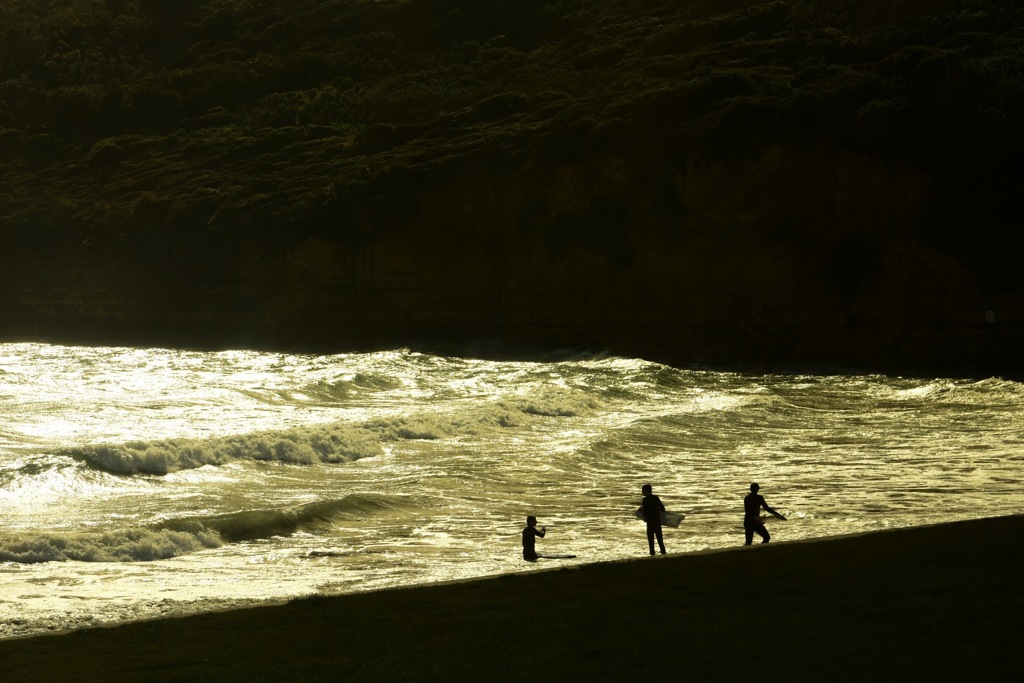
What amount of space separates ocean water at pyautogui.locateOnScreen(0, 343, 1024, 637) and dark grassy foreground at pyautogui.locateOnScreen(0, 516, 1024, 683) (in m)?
1.24

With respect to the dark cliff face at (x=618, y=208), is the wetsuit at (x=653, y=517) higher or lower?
lower

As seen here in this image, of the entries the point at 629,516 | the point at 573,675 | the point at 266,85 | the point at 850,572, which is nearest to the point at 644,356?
the point at 629,516

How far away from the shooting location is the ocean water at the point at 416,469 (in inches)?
552

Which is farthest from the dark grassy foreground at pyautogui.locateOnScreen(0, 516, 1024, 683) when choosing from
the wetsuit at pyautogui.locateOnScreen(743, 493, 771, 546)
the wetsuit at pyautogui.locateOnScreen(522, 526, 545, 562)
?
the wetsuit at pyautogui.locateOnScreen(743, 493, 771, 546)

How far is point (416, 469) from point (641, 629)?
455 inches

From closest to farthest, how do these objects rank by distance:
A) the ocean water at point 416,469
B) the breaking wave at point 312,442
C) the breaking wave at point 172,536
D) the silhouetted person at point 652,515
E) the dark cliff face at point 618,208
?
the silhouetted person at point 652,515 → the ocean water at point 416,469 → the breaking wave at point 172,536 → the breaking wave at point 312,442 → the dark cliff face at point 618,208

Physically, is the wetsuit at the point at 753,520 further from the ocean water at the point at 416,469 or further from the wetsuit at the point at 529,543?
the wetsuit at the point at 529,543

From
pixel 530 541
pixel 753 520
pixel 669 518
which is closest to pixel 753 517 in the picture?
pixel 753 520

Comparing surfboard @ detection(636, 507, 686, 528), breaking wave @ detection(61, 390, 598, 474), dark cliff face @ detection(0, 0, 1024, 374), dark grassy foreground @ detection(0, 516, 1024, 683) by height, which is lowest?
dark grassy foreground @ detection(0, 516, 1024, 683)

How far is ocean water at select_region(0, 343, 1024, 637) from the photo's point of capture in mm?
14023

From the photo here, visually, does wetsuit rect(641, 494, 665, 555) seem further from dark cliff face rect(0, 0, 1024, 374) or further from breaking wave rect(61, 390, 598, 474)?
dark cliff face rect(0, 0, 1024, 374)

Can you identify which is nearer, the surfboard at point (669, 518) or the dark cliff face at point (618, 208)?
the surfboard at point (669, 518)

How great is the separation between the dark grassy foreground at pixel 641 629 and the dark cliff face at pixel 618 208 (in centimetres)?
2531

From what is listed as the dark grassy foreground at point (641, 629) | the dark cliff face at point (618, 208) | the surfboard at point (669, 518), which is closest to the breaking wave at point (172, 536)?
the dark grassy foreground at point (641, 629)
